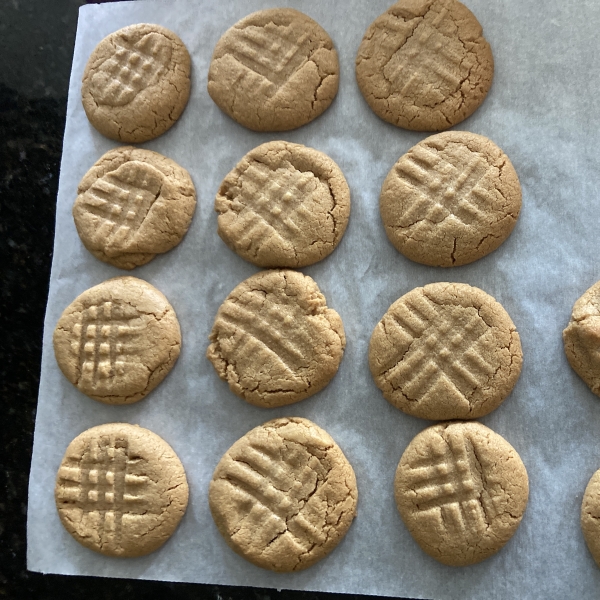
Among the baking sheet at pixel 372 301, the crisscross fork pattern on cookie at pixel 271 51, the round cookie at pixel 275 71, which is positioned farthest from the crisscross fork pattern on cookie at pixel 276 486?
the crisscross fork pattern on cookie at pixel 271 51

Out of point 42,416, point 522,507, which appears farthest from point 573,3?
point 42,416

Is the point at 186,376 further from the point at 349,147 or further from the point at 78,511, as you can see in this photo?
the point at 349,147

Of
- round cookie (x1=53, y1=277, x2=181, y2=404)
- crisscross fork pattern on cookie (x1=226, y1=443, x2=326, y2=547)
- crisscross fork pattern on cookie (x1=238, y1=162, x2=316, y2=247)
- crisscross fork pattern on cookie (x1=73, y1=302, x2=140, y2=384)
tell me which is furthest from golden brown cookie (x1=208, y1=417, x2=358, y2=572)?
crisscross fork pattern on cookie (x1=238, y1=162, x2=316, y2=247)

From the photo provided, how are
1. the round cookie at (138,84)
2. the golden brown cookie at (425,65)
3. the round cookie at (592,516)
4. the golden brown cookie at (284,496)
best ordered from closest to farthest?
the round cookie at (592,516)
the golden brown cookie at (284,496)
the golden brown cookie at (425,65)
the round cookie at (138,84)

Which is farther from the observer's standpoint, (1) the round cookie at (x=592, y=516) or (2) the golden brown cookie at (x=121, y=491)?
(2) the golden brown cookie at (x=121, y=491)

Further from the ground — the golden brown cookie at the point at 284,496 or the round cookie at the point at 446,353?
the round cookie at the point at 446,353

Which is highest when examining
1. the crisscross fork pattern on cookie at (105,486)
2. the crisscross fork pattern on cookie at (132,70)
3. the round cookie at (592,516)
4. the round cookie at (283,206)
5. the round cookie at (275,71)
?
the round cookie at (275,71)

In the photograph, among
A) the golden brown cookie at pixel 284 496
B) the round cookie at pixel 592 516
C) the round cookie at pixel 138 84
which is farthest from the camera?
the round cookie at pixel 138 84

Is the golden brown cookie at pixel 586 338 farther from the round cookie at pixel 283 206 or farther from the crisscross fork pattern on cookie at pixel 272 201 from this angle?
the crisscross fork pattern on cookie at pixel 272 201
